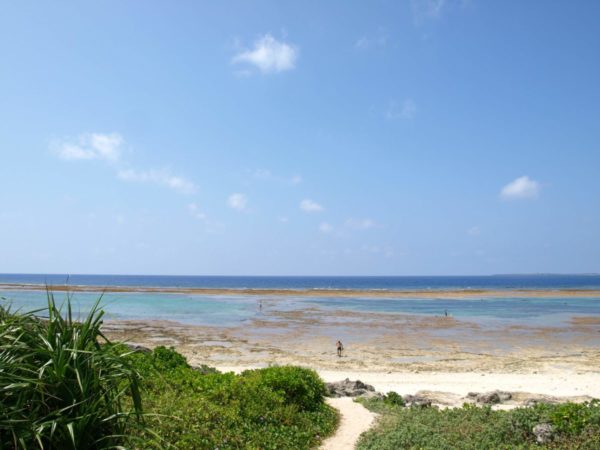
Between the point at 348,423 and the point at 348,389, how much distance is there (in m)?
4.11

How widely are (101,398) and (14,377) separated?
764 mm

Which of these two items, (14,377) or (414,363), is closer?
(14,377)

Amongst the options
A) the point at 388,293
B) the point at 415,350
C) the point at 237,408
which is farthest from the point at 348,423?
the point at 388,293

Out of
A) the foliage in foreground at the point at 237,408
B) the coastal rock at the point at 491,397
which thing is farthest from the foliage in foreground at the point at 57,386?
the coastal rock at the point at 491,397

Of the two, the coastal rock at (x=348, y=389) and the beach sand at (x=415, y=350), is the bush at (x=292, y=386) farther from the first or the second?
the beach sand at (x=415, y=350)

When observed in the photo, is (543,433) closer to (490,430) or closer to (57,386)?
(490,430)

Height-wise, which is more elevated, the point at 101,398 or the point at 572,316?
the point at 101,398

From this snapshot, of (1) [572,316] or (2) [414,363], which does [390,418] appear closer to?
(2) [414,363]

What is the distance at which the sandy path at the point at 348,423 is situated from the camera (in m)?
9.59

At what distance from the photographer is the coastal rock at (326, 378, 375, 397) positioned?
14734mm

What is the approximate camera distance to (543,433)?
29.9 ft

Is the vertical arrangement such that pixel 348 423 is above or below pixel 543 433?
below

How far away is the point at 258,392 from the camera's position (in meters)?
10.7

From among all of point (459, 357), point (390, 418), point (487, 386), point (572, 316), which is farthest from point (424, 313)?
point (390, 418)
